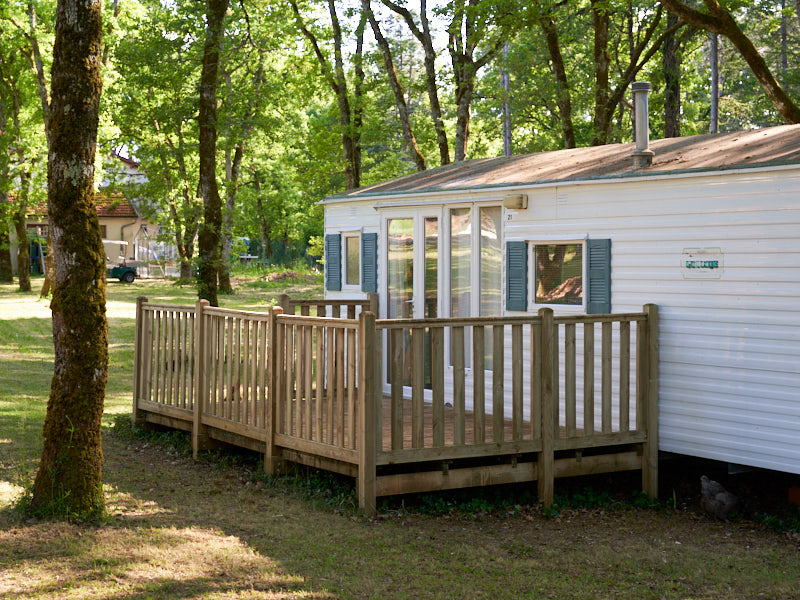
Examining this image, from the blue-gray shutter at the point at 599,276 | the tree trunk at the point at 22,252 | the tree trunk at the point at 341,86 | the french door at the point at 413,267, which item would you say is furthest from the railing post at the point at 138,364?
the tree trunk at the point at 22,252

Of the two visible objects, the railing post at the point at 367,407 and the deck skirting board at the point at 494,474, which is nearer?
the railing post at the point at 367,407

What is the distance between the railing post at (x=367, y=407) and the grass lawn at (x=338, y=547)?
26cm

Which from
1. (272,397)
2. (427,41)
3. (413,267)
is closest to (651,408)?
(413,267)

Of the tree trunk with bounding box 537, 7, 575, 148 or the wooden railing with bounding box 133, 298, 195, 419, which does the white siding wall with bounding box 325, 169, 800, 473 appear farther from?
the tree trunk with bounding box 537, 7, 575, 148

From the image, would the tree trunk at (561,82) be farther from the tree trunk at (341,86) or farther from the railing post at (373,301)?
the railing post at (373,301)

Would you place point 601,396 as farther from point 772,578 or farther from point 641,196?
point 772,578

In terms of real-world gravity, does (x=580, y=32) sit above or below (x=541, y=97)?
above

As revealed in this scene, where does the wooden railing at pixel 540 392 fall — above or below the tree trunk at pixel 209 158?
below

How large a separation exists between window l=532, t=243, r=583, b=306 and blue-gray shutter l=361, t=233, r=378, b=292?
2.08 meters

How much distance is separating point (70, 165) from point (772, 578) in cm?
511

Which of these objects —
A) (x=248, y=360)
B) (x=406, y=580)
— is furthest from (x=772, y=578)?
(x=248, y=360)

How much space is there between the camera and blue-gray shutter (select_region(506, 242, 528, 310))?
8398mm

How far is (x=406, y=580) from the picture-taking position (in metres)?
5.20

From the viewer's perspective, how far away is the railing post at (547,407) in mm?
7098
